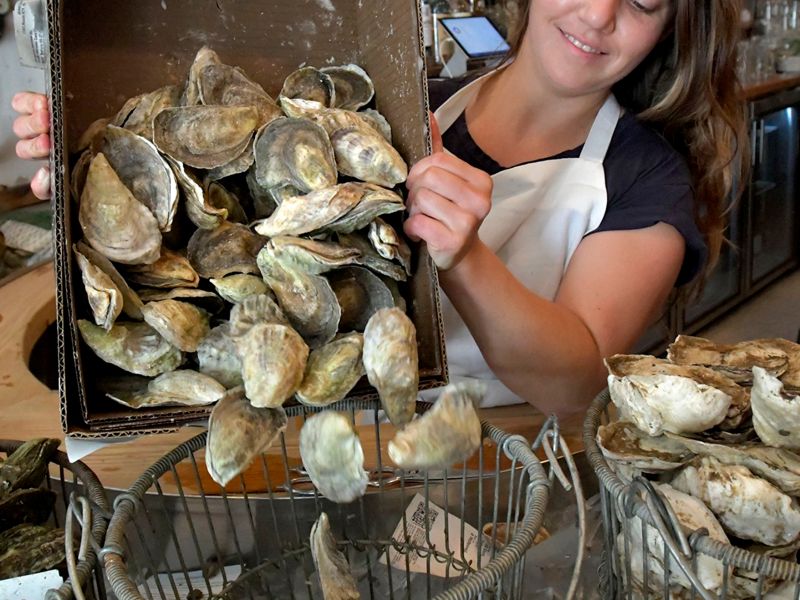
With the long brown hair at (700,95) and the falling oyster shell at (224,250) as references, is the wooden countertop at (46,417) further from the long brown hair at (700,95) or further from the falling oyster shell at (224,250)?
the long brown hair at (700,95)

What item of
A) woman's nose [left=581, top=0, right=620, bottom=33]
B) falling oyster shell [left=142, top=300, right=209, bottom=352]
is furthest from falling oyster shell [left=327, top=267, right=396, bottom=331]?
woman's nose [left=581, top=0, right=620, bottom=33]

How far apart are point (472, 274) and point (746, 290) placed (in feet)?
9.27

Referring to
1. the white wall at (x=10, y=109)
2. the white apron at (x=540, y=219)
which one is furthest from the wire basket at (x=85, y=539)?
the white wall at (x=10, y=109)

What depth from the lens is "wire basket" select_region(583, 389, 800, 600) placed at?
0.40 m

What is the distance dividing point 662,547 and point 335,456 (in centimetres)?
22

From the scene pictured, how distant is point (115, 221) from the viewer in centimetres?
53

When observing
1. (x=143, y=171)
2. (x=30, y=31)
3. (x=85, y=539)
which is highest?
(x=30, y=31)

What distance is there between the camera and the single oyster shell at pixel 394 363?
47 cm

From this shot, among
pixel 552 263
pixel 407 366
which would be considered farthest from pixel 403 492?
pixel 552 263

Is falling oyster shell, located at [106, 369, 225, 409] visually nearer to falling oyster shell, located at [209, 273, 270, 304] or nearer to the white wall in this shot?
falling oyster shell, located at [209, 273, 270, 304]

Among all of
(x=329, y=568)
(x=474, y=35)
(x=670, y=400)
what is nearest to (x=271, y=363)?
(x=329, y=568)

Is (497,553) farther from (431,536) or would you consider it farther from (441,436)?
(431,536)

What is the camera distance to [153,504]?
681mm

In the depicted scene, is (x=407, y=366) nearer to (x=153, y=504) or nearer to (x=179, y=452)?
(x=179, y=452)
